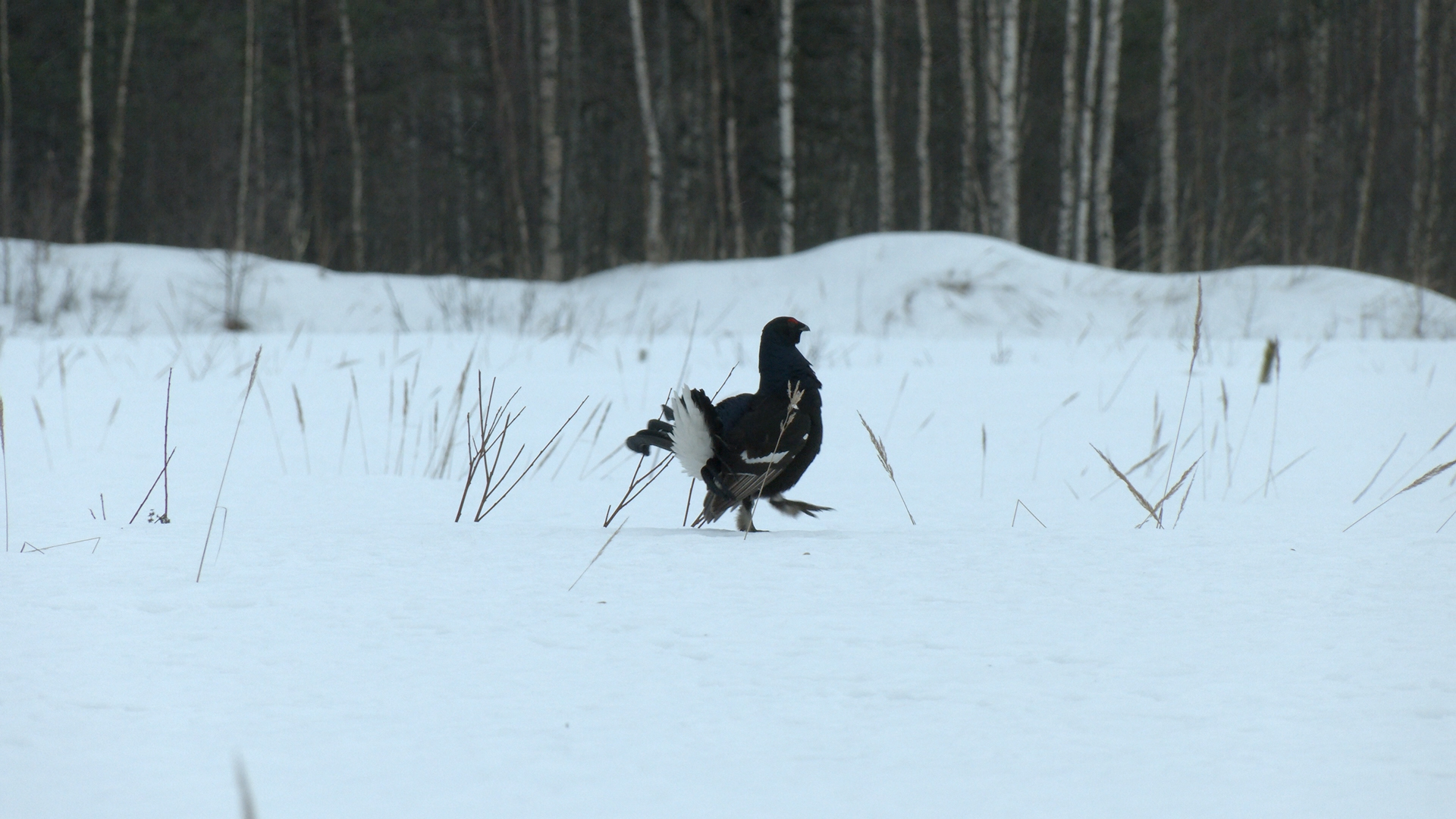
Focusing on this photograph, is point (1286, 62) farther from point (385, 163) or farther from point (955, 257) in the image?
point (385, 163)

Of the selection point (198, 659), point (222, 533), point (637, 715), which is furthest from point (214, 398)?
point (637, 715)

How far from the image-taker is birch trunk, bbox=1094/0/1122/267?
429 inches

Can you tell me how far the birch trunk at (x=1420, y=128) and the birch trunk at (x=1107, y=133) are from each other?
5126mm

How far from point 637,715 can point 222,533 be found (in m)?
0.98

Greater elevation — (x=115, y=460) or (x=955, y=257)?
(x=955, y=257)

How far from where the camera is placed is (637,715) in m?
0.93

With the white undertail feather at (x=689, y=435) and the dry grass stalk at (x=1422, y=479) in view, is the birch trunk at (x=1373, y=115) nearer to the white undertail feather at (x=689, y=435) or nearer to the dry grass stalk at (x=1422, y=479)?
the dry grass stalk at (x=1422, y=479)

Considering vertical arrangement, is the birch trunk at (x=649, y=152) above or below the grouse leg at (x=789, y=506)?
above

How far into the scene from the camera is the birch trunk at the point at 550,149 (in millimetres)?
10008

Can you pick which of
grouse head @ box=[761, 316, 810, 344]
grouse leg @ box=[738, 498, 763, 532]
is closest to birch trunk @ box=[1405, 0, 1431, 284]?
grouse head @ box=[761, 316, 810, 344]

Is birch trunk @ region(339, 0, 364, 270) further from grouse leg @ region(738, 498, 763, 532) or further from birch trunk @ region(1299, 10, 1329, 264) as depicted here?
birch trunk @ region(1299, 10, 1329, 264)

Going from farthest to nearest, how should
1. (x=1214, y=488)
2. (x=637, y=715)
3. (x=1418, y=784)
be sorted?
1. (x=1214, y=488)
2. (x=637, y=715)
3. (x=1418, y=784)

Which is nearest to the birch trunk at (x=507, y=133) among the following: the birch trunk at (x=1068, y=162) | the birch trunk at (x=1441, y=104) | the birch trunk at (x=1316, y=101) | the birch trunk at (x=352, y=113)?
the birch trunk at (x=352, y=113)

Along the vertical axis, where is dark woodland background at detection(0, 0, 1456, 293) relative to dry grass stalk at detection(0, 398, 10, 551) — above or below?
above
